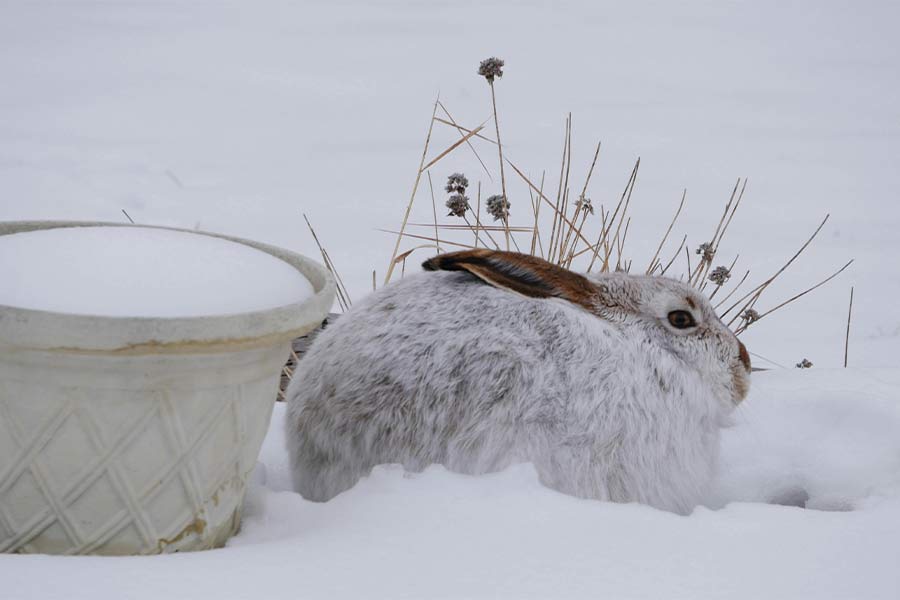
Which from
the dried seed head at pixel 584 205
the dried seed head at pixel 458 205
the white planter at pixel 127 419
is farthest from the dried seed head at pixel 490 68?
the white planter at pixel 127 419

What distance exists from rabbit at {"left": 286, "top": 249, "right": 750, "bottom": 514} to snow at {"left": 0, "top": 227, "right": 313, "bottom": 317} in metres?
0.22

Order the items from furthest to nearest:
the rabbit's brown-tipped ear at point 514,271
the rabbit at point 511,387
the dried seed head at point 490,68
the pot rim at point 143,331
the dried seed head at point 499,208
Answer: the dried seed head at point 499,208, the dried seed head at point 490,68, the rabbit's brown-tipped ear at point 514,271, the rabbit at point 511,387, the pot rim at point 143,331

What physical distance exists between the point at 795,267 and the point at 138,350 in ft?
14.0

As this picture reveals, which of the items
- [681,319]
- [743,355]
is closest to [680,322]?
[681,319]

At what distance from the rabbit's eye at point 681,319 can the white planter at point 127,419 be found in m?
0.78

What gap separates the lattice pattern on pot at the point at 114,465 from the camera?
60.9 inches

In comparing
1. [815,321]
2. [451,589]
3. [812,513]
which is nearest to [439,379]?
[451,589]

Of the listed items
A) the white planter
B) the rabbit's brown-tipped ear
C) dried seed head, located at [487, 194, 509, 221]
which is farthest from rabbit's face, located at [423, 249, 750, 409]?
dried seed head, located at [487, 194, 509, 221]

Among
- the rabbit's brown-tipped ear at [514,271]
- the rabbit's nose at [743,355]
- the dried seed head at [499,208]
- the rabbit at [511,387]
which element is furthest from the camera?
the dried seed head at [499,208]

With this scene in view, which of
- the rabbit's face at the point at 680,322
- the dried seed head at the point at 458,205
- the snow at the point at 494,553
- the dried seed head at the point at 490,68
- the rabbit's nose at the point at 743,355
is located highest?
the dried seed head at the point at 490,68

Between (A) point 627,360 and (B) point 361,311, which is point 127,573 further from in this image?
(A) point 627,360

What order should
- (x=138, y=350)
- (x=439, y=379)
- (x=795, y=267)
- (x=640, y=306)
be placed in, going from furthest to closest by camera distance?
(x=795, y=267) → (x=640, y=306) → (x=439, y=379) → (x=138, y=350)

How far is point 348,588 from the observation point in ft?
4.96

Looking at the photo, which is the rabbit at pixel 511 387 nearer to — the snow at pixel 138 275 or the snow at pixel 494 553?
the snow at pixel 494 553
